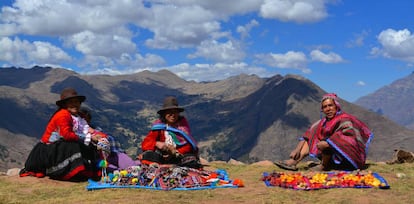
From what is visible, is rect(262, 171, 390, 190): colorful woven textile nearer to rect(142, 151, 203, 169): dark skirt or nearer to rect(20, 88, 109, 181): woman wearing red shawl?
rect(142, 151, 203, 169): dark skirt

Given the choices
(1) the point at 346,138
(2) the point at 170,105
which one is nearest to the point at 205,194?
(2) the point at 170,105

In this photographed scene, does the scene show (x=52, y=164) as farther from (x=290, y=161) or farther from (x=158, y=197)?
(x=290, y=161)

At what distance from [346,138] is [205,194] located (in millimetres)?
4061

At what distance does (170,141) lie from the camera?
35.2ft

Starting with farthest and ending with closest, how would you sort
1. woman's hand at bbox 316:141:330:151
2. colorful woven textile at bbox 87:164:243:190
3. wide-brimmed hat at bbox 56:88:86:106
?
woman's hand at bbox 316:141:330:151, wide-brimmed hat at bbox 56:88:86:106, colorful woven textile at bbox 87:164:243:190

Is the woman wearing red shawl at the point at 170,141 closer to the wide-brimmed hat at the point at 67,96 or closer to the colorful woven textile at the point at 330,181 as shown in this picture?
the wide-brimmed hat at the point at 67,96

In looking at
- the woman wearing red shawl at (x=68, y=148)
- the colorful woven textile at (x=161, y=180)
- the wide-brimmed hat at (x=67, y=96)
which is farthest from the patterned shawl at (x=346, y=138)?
the wide-brimmed hat at (x=67, y=96)

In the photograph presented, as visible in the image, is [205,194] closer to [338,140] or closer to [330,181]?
[330,181]

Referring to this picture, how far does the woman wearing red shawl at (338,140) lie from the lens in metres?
10.1

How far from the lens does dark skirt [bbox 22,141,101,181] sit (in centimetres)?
964

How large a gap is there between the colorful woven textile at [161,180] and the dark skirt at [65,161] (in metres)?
0.61

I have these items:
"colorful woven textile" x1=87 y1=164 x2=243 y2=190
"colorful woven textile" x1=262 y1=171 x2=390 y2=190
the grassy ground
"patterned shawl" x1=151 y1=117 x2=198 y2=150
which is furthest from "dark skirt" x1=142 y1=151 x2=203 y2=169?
"colorful woven textile" x1=262 y1=171 x2=390 y2=190

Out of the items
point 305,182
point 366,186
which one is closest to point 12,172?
point 305,182

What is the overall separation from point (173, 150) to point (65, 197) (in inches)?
121
